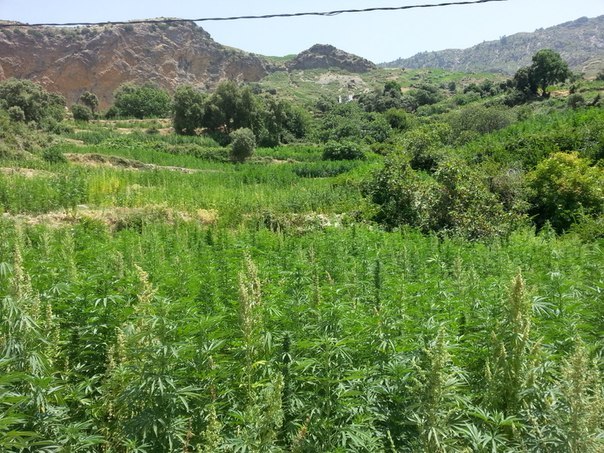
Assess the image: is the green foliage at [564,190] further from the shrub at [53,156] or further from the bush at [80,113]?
the bush at [80,113]

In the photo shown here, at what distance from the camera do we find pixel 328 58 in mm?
121062

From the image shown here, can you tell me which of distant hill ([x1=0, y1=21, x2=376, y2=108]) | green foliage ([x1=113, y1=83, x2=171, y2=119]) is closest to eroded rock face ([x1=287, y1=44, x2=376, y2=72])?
distant hill ([x1=0, y1=21, x2=376, y2=108])

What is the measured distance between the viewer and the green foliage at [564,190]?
12719 mm

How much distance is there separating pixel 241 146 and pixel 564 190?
18.0 meters

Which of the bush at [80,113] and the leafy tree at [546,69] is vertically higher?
the leafy tree at [546,69]

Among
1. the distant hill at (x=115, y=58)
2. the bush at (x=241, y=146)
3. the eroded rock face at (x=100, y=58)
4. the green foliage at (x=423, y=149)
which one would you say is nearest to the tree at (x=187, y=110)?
the bush at (x=241, y=146)

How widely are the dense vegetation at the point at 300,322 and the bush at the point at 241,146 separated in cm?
1276

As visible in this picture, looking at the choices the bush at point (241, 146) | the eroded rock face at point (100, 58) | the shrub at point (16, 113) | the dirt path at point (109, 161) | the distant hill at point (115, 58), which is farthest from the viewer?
the distant hill at point (115, 58)

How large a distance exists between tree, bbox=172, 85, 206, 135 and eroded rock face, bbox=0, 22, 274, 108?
56329 millimetres

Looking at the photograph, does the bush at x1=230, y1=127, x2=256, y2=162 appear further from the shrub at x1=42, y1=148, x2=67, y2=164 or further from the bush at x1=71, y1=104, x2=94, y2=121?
the bush at x1=71, y1=104, x2=94, y2=121

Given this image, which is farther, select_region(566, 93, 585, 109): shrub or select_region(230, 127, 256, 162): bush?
select_region(566, 93, 585, 109): shrub

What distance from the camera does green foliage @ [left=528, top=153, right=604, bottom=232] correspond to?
1272cm

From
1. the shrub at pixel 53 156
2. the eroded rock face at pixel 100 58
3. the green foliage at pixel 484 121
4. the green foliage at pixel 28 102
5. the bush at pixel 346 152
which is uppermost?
the eroded rock face at pixel 100 58

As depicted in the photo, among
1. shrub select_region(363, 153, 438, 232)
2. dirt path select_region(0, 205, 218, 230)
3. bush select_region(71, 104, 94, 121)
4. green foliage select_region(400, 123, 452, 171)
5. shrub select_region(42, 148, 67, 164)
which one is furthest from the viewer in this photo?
bush select_region(71, 104, 94, 121)
